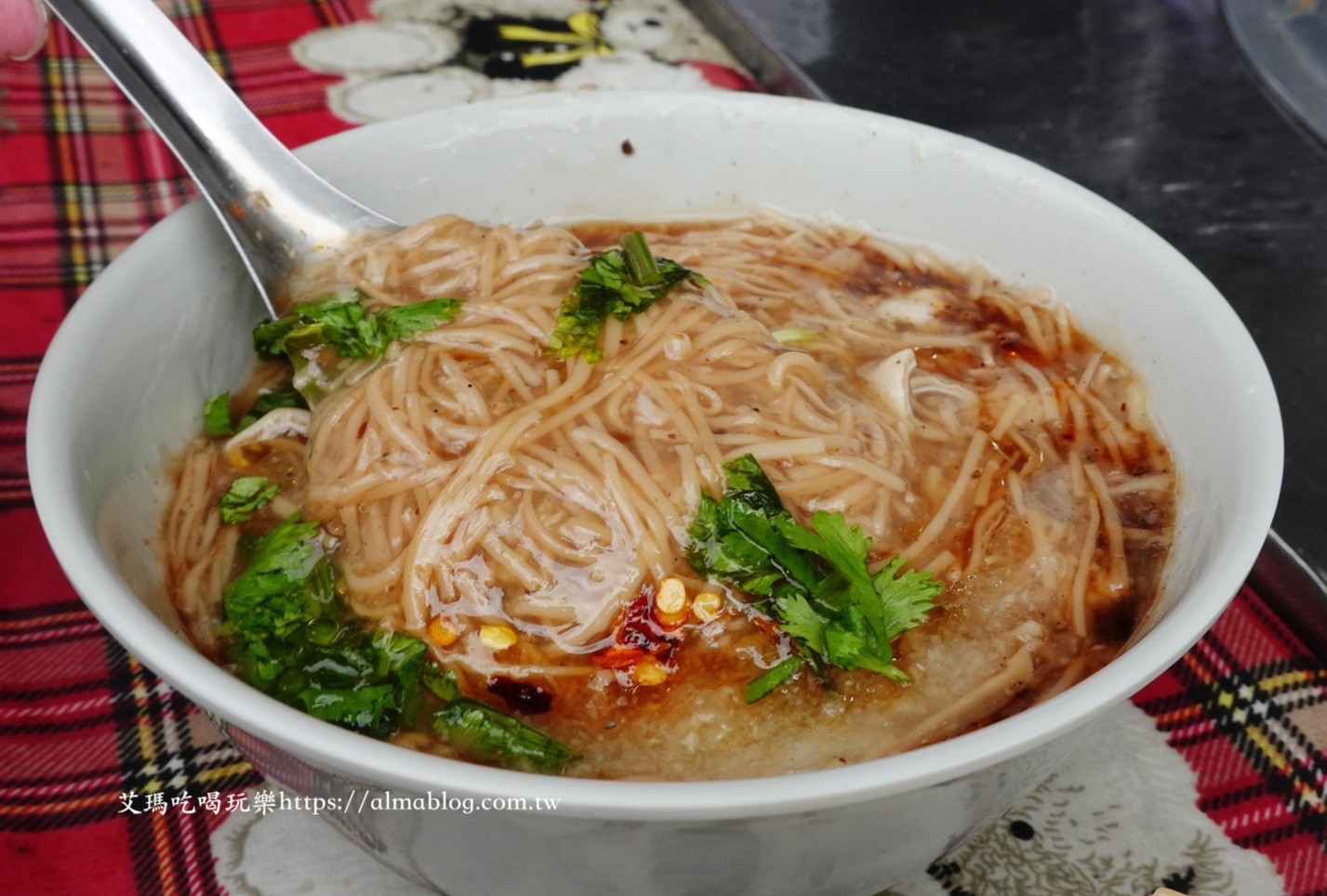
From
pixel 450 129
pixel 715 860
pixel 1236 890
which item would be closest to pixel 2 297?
pixel 450 129

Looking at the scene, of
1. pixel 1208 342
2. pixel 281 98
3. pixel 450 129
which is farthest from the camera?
pixel 281 98

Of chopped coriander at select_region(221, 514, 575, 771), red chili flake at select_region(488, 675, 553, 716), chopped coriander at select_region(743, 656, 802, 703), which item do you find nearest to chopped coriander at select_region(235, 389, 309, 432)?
chopped coriander at select_region(221, 514, 575, 771)

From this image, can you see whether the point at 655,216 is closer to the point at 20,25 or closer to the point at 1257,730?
the point at 20,25

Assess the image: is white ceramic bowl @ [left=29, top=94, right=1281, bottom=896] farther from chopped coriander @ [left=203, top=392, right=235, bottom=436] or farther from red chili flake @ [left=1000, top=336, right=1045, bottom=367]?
red chili flake @ [left=1000, top=336, right=1045, bottom=367]

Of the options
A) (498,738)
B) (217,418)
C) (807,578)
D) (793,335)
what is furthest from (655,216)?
(498,738)

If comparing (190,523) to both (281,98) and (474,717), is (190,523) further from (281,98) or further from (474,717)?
(281,98)

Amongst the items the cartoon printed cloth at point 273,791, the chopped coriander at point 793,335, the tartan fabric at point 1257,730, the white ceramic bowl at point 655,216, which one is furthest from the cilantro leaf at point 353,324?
the tartan fabric at point 1257,730
